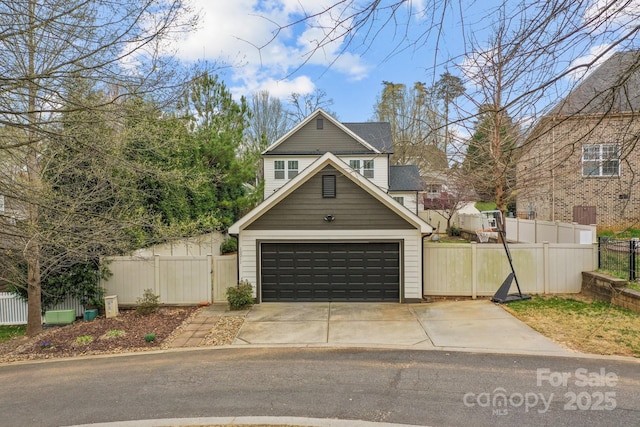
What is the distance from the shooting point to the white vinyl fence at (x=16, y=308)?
10.6 m

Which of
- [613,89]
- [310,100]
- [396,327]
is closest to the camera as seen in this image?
[613,89]

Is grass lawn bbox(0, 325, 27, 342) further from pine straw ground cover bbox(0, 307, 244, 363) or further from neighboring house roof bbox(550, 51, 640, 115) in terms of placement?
neighboring house roof bbox(550, 51, 640, 115)

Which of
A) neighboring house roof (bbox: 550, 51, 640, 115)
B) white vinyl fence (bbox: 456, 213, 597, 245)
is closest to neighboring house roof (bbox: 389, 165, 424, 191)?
white vinyl fence (bbox: 456, 213, 597, 245)

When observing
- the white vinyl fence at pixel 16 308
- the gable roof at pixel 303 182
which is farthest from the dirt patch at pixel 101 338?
the gable roof at pixel 303 182

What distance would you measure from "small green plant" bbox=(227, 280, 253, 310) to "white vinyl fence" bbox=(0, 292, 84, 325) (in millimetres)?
4399

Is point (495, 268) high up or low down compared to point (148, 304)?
up

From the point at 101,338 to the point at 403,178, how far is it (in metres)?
22.2

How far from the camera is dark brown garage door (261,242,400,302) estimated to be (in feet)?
36.4

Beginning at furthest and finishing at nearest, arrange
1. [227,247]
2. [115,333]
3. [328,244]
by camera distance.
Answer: [227,247], [328,244], [115,333]

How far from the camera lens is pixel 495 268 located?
11219mm

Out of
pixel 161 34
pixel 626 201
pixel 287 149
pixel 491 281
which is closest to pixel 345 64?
pixel 626 201

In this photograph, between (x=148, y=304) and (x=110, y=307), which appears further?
(x=110, y=307)

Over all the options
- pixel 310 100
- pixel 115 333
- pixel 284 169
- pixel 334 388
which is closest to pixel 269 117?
pixel 284 169

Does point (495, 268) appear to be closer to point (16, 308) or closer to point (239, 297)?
point (239, 297)
